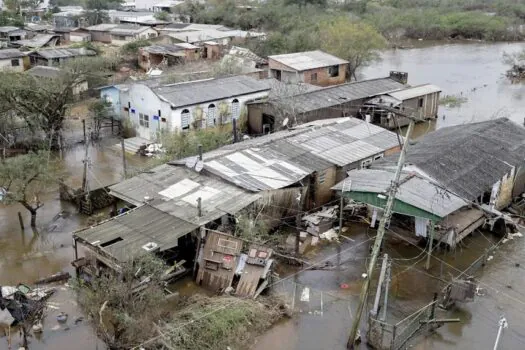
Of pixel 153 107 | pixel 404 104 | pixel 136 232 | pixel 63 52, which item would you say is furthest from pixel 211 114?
pixel 63 52

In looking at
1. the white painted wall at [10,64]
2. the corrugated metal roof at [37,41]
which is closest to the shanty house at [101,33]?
the corrugated metal roof at [37,41]

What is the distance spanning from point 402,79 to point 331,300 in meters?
25.6

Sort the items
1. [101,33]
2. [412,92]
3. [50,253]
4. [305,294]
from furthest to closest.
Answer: [101,33] → [412,92] → [50,253] → [305,294]

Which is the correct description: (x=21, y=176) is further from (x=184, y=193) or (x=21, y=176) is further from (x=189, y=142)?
(x=189, y=142)

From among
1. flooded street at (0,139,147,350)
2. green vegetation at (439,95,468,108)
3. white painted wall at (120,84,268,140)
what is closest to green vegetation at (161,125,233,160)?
white painted wall at (120,84,268,140)

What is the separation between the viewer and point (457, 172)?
1892cm

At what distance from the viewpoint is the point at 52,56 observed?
42.0 m

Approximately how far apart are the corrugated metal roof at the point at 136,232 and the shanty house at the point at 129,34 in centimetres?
3954

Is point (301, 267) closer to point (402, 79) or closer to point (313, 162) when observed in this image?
point (313, 162)

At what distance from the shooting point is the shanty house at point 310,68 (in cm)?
3738

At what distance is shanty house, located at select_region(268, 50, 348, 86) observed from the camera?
123 feet

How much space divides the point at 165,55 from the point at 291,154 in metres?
27.0

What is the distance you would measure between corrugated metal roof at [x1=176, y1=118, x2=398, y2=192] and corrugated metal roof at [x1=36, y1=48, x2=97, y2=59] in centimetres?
2648

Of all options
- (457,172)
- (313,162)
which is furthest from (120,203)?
(457,172)
